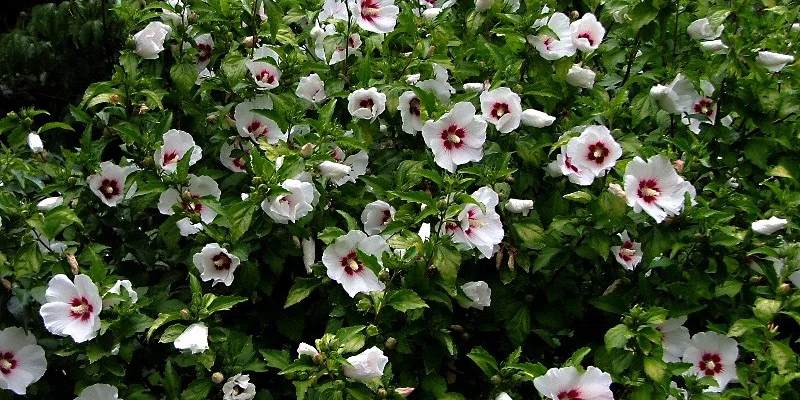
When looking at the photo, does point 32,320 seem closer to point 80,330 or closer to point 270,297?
point 80,330

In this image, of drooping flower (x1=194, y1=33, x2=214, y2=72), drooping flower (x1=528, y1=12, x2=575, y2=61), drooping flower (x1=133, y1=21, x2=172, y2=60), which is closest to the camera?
drooping flower (x1=528, y1=12, x2=575, y2=61)

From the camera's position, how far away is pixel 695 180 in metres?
2.56

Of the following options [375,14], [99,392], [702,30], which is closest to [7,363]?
[99,392]

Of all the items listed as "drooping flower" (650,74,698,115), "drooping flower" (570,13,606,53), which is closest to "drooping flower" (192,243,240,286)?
"drooping flower" (570,13,606,53)

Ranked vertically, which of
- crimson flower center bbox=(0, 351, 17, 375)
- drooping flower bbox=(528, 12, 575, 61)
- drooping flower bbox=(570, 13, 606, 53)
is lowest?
crimson flower center bbox=(0, 351, 17, 375)

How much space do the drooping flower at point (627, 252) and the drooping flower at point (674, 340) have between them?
7.7 inches

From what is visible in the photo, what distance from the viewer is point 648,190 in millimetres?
2086

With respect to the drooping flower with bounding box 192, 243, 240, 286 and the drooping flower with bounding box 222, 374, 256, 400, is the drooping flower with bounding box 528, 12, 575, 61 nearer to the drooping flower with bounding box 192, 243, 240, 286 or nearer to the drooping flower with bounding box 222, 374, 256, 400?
the drooping flower with bounding box 192, 243, 240, 286

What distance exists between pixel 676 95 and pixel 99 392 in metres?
1.78

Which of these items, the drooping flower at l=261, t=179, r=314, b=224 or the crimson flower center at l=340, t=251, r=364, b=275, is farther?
the crimson flower center at l=340, t=251, r=364, b=275

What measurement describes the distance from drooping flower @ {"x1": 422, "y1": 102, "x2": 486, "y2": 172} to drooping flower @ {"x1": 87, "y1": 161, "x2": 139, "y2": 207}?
2.91ft

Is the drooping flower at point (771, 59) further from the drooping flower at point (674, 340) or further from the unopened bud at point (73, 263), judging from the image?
the unopened bud at point (73, 263)

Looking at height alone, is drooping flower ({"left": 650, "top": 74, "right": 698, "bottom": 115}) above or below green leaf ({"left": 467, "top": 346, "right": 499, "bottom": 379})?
above

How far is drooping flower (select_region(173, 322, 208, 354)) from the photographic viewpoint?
78.8 inches
